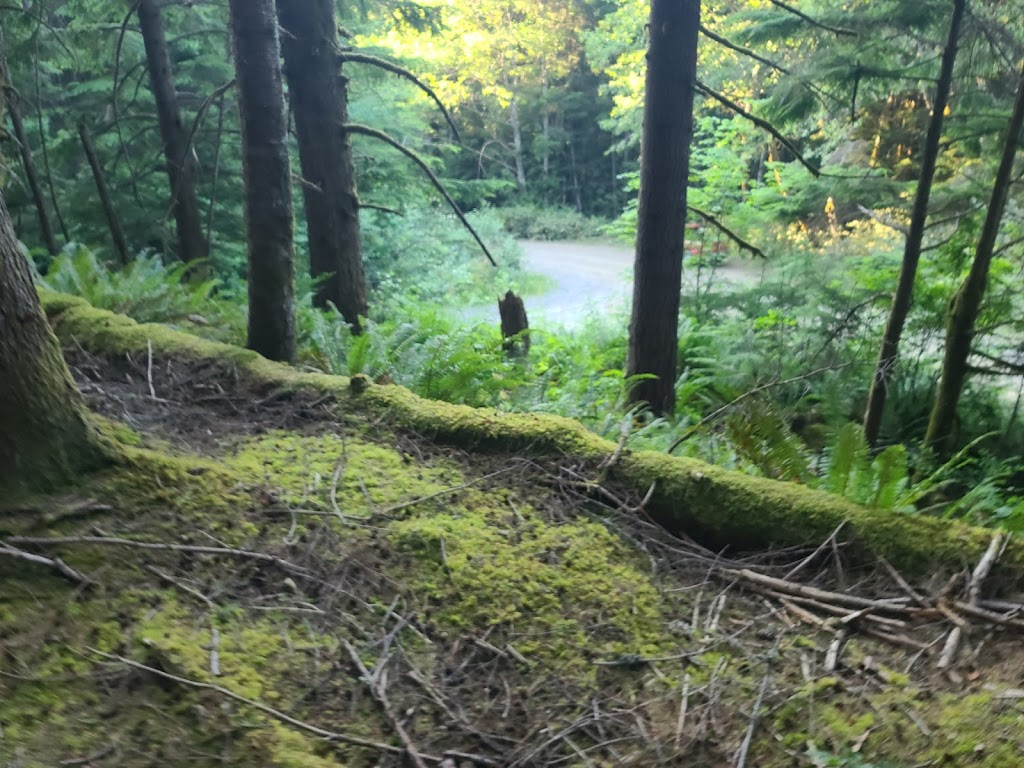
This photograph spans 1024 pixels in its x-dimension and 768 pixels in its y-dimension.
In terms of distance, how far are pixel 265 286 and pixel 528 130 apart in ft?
79.0

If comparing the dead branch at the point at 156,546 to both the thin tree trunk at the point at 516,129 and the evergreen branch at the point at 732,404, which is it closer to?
the evergreen branch at the point at 732,404

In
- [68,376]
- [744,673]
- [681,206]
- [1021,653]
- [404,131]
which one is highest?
[404,131]

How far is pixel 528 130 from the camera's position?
26750 millimetres

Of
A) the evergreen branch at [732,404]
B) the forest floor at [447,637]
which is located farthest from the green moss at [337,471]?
the evergreen branch at [732,404]

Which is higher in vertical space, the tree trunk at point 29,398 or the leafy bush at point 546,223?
the tree trunk at point 29,398

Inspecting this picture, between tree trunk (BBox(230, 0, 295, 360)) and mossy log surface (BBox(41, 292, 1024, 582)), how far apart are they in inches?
16.2

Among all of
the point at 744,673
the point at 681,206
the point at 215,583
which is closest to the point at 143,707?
the point at 215,583

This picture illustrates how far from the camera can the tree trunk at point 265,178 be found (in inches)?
166

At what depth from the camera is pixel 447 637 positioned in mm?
2271

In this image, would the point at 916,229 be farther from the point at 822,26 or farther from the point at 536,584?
the point at 536,584

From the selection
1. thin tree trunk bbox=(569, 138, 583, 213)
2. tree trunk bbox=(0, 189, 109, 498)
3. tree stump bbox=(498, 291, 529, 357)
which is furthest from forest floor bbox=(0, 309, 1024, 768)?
thin tree trunk bbox=(569, 138, 583, 213)

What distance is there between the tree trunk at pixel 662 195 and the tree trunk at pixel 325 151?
9.45 feet

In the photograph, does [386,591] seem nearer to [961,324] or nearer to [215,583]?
[215,583]

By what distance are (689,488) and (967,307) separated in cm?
428
